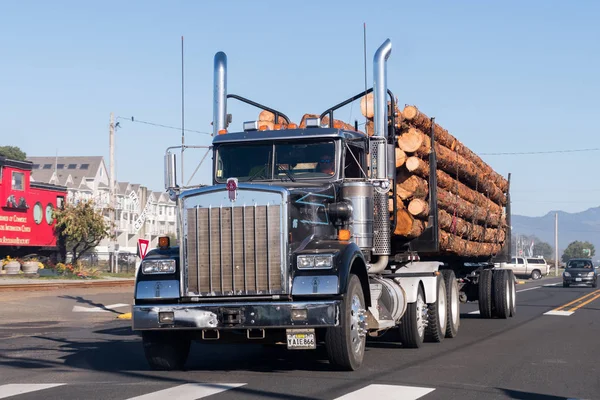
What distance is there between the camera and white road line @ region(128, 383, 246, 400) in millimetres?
8781

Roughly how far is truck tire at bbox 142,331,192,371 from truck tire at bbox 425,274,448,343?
212 inches

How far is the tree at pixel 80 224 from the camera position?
47.7 m

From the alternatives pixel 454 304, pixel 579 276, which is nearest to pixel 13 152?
pixel 579 276

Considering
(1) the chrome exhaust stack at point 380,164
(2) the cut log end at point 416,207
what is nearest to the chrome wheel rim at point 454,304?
(2) the cut log end at point 416,207

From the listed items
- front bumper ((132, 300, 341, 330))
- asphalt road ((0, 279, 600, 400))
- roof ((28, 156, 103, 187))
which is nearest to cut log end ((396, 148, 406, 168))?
asphalt road ((0, 279, 600, 400))

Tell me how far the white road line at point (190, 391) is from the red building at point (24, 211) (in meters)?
35.6

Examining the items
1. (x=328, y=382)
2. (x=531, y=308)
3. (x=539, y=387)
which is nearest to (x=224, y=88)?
(x=328, y=382)

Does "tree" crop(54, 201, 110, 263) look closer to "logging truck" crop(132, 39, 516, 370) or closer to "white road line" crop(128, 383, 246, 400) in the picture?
"logging truck" crop(132, 39, 516, 370)

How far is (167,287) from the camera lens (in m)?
10.4

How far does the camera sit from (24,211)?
44844 mm

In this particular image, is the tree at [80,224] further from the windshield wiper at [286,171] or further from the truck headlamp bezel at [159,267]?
the truck headlamp bezel at [159,267]

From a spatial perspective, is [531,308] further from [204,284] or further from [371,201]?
[204,284]

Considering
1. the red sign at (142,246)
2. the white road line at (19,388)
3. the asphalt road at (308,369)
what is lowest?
the asphalt road at (308,369)

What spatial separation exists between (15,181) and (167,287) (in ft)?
119
